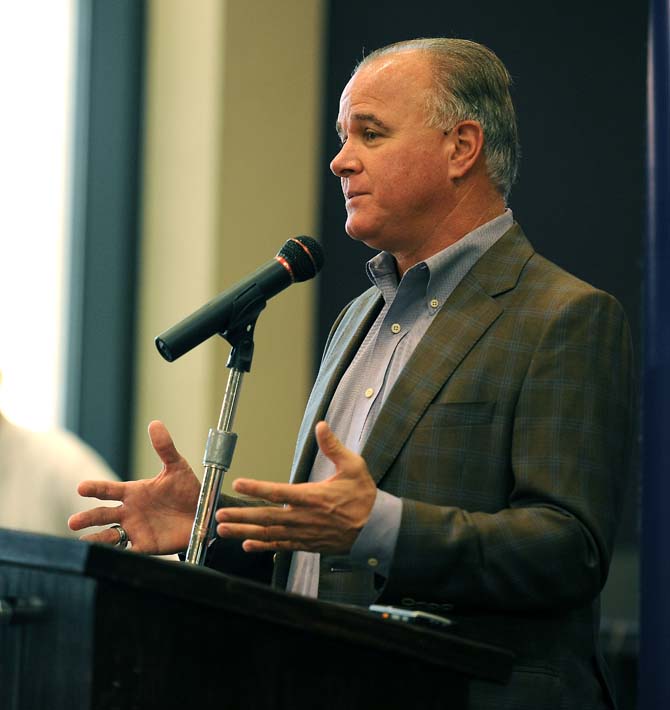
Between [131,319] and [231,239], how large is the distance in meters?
0.53

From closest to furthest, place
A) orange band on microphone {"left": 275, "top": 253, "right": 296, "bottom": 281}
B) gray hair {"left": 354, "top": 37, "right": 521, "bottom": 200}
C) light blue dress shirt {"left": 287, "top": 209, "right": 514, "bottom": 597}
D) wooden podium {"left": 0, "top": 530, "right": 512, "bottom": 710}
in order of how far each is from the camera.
→ wooden podium {"left": 0, "top": 530, "right": 512, "bottom": 710} < orange band on microphone {"left": 275, "top": 253, "right": 296, "bottom": 281} < light blue dress shirt {"left": 287, "top": 209, "right": 514, "bottom": 597} < gray hair {"left": 354, "top": 37, "right": 521, "bottom": 200}

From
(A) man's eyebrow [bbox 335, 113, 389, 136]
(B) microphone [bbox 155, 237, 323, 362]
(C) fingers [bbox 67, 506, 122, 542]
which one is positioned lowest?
(C) fingers [bbox 67, 506, 122, 542]

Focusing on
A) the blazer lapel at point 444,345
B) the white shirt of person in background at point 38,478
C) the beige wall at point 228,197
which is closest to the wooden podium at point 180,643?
the blazer lapel at point 444,345

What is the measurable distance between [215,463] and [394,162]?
0.62 m

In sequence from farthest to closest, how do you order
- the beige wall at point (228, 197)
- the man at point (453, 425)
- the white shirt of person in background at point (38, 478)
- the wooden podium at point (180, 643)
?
the beige wall at point (228, 197)
the white shirt of person in background at point (38, 478)
the man at point (453, 425)
the wooden podium at point (180, 643)

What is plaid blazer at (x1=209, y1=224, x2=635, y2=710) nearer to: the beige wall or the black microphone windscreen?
the black microphone windscreen

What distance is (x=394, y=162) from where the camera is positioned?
77.1 inches

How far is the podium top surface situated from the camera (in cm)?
115

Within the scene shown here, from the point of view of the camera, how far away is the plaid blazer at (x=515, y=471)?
156 centimetres

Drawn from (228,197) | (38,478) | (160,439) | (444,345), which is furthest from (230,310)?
(228,197)

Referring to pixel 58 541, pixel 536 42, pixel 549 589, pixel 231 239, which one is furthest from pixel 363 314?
pixel 536 42

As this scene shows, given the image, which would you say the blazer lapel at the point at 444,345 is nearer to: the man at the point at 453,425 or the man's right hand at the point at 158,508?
the man at the point at 453,425

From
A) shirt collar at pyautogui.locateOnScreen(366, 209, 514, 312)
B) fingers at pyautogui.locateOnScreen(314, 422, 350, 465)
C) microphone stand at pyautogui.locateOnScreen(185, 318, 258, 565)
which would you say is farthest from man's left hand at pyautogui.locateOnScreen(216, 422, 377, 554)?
shirt collar at pyautogui.locateOnScreen(366, 209, 514, 312)

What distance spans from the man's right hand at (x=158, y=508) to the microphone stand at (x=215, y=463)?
191 mm
